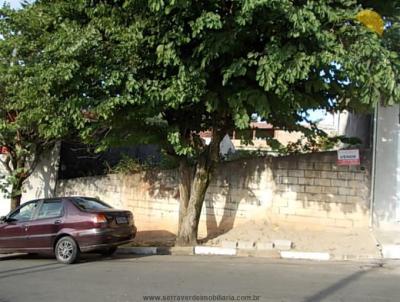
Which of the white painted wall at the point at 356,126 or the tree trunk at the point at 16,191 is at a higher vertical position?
the white painted wall at the point at 356,126

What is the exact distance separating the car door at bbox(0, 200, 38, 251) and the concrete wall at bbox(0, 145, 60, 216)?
22.3 feet

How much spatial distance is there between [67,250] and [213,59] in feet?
17.9

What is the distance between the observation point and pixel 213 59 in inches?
453

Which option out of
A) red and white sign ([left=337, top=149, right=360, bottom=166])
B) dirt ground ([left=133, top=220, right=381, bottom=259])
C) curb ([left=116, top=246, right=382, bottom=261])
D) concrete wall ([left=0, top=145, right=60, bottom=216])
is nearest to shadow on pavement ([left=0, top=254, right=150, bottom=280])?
curb ([left=116, top=246, right=382, bottom=261])

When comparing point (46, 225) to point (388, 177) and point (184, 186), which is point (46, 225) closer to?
point (184, 186)

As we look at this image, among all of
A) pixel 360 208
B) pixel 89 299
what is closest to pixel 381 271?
pixel 360 208

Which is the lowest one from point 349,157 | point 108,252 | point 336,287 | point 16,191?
point 108,252

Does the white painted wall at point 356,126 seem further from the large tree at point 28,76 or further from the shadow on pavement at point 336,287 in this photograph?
the large tree at point 28,76

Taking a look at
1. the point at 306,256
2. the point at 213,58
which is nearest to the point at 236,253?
the point at 306,256

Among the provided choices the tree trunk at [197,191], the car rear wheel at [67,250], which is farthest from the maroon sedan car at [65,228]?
the tree trunk at [197,191]

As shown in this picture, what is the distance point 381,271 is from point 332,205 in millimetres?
4569

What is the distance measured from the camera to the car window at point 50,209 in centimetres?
1299

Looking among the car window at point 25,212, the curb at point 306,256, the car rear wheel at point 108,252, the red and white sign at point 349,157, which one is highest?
the red and white sign at point 349,157

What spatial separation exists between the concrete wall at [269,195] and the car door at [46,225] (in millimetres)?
4903
